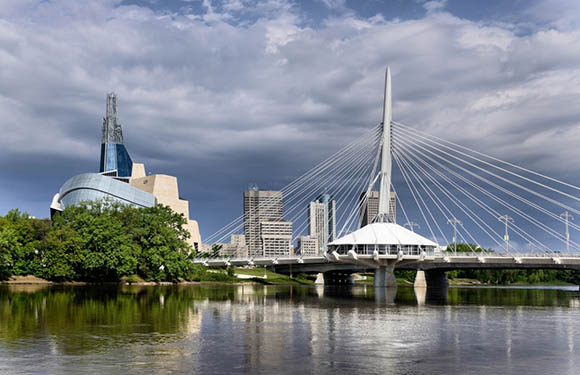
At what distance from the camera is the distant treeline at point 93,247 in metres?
82.2

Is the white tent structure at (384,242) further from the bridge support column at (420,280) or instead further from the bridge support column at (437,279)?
the bridge support column at (437,279)

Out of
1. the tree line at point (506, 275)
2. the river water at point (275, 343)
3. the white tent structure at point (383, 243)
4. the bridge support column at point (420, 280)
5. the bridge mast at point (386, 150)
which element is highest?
the bridge mast at point (386, 150)

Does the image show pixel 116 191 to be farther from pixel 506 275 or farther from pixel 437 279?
pixel 506 275

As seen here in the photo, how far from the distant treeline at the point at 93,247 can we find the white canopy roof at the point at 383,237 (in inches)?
1134

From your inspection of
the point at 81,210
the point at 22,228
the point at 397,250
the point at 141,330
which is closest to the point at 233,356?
the point at 141,330

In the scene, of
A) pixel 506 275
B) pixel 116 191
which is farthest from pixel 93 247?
pixel 506 275

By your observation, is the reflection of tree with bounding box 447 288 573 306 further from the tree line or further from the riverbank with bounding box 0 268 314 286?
the tree line

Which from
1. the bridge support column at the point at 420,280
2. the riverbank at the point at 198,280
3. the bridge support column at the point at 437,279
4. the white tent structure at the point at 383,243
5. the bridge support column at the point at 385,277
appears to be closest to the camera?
the riverbank at the point at 198,280

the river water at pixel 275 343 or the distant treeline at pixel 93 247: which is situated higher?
the distant treeline at pixel 93 247

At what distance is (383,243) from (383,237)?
128cm

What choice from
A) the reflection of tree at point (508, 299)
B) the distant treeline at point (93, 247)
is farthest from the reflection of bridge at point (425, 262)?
the distant treeline at point (93, 247)

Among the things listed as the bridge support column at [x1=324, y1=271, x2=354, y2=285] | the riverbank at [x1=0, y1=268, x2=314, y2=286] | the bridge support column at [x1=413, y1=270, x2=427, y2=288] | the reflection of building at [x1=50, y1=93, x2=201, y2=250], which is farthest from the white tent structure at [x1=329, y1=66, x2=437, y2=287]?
the reflection of building at [x1=50, y1=93, x2=201, y2=250]

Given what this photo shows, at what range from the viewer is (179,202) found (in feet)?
624

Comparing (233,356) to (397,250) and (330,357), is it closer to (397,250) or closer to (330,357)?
(330,357)
